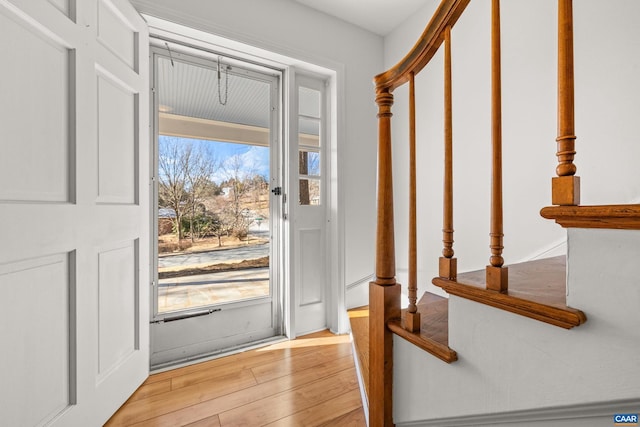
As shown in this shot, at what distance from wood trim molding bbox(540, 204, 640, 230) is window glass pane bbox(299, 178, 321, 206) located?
1849mm

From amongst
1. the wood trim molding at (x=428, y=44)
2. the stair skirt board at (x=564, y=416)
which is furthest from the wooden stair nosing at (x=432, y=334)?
the wood trim molding at (x=428, y=44)

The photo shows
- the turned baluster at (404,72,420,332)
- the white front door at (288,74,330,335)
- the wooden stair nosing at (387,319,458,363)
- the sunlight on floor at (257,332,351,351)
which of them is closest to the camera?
the wooden stair nosing at (387,319,458,363)

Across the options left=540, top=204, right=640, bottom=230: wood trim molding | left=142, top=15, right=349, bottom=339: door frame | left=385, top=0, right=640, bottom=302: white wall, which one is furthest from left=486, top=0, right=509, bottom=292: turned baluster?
left=142, top=15, right=349, bottom=339: door frame

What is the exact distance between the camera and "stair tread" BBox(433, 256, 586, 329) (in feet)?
1.84

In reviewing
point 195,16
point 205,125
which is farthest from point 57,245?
point 195,16

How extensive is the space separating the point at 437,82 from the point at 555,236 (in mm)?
1324

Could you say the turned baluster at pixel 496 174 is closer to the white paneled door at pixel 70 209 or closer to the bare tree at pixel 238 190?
the white paneled door at pixel 70 209

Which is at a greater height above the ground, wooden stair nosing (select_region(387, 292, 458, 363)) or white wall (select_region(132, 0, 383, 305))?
white wall (select_region(132, 0, 383, 305))

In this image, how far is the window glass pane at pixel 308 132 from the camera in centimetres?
233

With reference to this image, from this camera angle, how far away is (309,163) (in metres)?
2.37

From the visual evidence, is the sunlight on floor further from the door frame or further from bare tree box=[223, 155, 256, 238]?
bare tree box=[223, 155, 256, 238]

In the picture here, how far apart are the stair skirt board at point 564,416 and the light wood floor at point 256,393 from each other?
836 mm

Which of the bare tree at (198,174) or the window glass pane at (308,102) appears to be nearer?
the bare tree at (198,174)

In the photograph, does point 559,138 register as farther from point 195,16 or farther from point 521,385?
point 195,16
